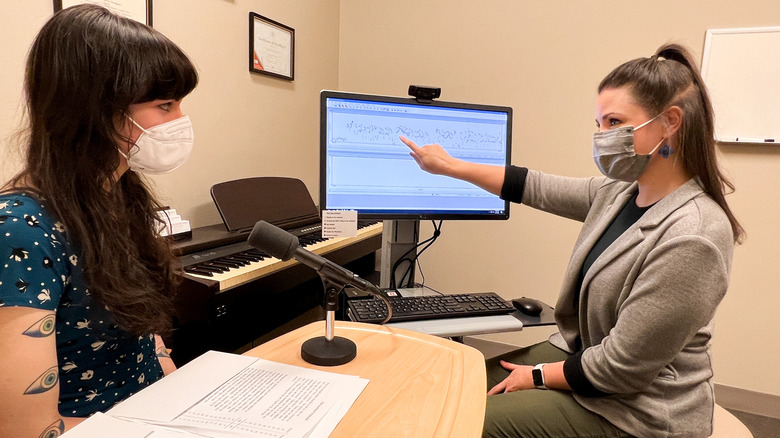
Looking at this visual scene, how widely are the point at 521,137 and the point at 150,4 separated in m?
1.76

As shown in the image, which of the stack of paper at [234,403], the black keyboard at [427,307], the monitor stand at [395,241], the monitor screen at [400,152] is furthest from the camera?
the monitor stand at [395,241]

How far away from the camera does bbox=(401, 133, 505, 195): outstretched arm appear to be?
1.50m

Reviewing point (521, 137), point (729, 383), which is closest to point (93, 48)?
point (521, 137)

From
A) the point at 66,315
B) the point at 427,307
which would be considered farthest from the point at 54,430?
the point at 427,307

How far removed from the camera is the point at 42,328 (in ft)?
2.26

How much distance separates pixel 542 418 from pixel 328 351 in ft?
1.86

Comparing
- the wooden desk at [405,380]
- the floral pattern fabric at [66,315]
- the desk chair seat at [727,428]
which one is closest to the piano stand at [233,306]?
the wooden desk at [405,380]

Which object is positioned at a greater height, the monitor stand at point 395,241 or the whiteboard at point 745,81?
the whiteboard at point 745,81

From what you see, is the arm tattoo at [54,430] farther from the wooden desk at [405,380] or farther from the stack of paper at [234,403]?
the wooden desk at [405,380]

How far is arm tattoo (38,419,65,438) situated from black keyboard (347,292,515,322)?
0.72 meters

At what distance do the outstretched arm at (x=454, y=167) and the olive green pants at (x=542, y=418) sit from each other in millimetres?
659

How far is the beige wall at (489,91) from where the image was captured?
1.90 m

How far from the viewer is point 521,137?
2.46 m

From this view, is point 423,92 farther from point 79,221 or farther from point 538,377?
point 79,221
